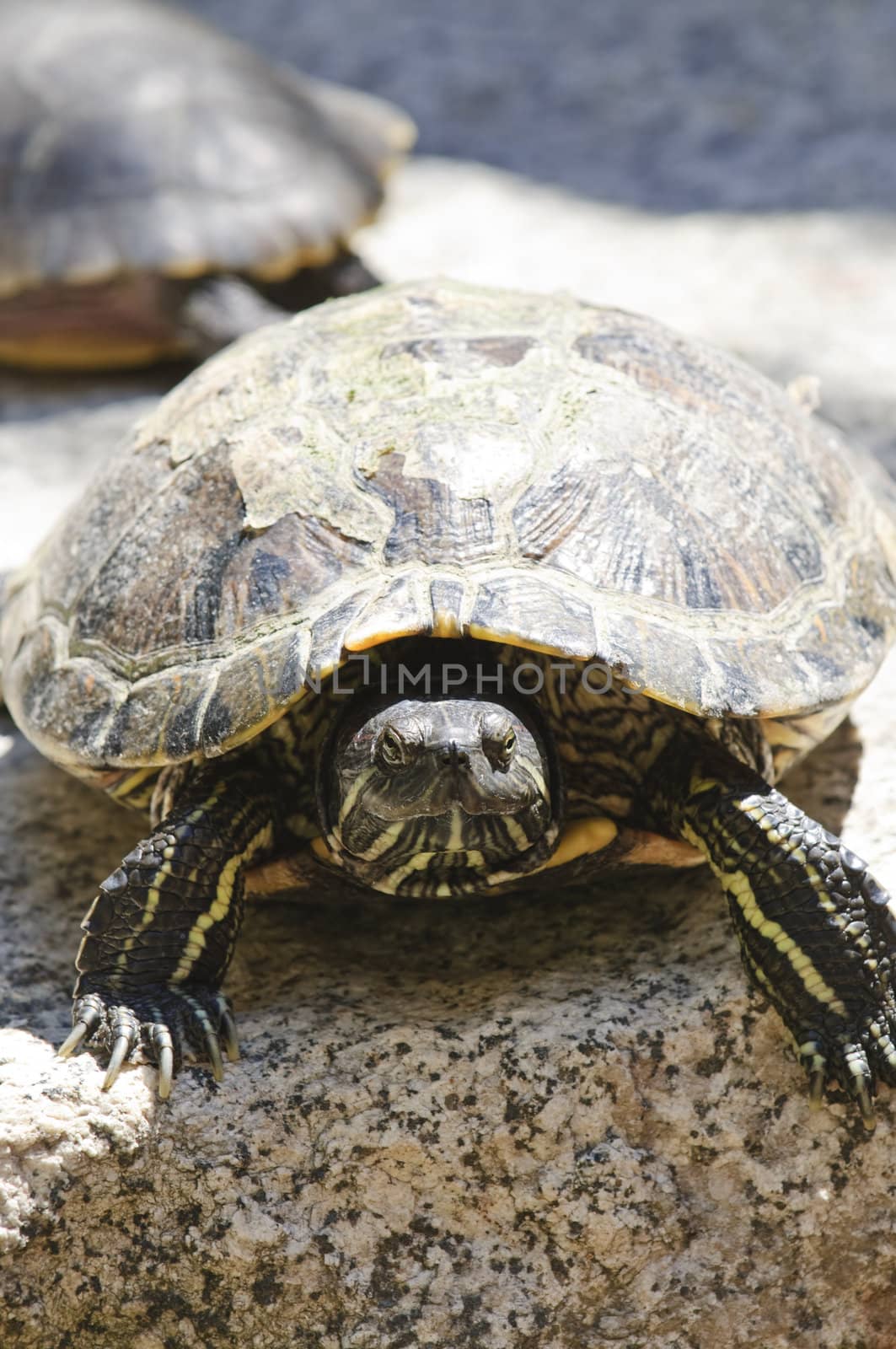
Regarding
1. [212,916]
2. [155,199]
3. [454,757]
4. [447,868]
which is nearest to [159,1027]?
[212,916]

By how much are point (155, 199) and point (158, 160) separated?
8.9 inches

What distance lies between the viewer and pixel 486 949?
9.30 ft

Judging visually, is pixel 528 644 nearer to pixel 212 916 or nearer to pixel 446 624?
pixel 446 624

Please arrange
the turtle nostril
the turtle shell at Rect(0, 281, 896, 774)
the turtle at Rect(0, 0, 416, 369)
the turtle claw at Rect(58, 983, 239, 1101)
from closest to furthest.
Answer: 1. the turtle nostril
2. the turtle claw at Rect(58, 983, 239, 1101)
3. the turtle shell at Rect(0, 281, 896, 774)
4. the turtle at Rect(0, 0, 416, 369)

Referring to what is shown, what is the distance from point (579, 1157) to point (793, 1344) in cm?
52

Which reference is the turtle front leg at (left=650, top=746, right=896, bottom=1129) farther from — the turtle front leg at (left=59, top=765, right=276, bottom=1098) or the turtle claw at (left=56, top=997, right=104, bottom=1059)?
the turtle claw at (left=56, top=997, right=104, bottom=1059)

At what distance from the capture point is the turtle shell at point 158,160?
6.07 metres

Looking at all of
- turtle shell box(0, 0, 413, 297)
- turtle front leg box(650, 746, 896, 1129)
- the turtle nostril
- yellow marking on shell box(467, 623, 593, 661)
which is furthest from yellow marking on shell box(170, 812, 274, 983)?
turtle shell box(0, 0, 413, 297)

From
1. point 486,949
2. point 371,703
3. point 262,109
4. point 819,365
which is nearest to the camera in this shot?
point 371,703

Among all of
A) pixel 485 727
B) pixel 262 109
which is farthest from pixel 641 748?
pixel 262 109

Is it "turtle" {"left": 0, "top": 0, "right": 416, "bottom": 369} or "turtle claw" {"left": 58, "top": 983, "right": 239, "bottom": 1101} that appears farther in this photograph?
"turtle" {"left": 0, "top": 0, "right": 416, "bottom": 369}

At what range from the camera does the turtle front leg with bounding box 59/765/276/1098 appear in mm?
2543

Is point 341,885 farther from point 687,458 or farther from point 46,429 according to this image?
point 46,429

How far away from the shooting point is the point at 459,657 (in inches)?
107
